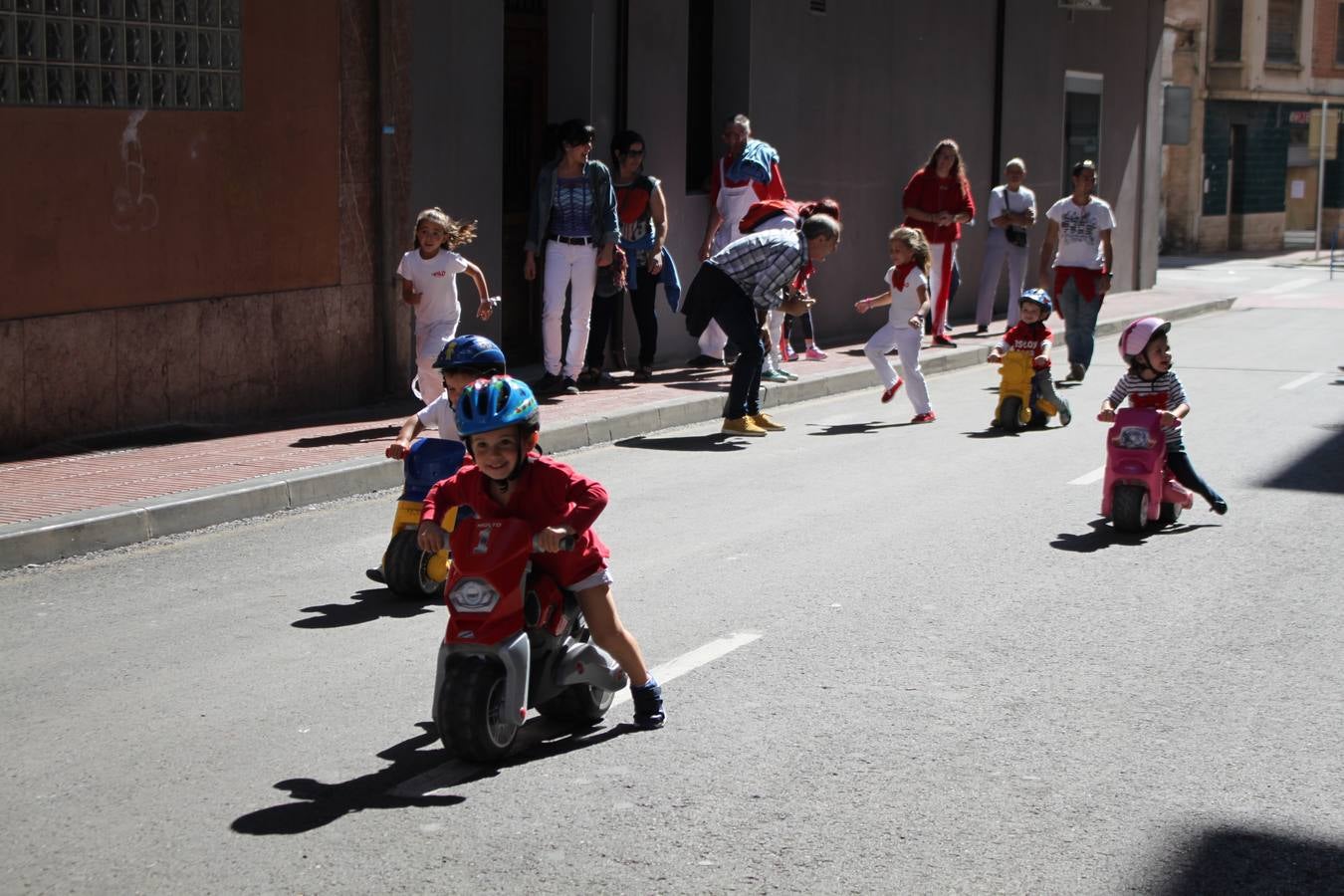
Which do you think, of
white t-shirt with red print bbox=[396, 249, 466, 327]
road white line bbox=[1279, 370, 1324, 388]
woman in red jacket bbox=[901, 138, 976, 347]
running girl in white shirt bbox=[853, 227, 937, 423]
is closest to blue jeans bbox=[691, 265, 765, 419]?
running girl in white shirt bbox=[853, 227, 937, 423]

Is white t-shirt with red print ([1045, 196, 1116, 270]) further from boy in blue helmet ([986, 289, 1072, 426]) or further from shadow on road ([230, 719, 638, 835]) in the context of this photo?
shadow on road ([230, 719, 638, 835])

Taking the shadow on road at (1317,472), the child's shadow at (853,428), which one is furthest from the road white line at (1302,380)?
the child's shadow at (853,428)

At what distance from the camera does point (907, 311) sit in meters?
13.4

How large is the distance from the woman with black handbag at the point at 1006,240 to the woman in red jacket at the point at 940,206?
59.1 inches

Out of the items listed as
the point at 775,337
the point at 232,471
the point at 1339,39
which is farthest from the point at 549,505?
the point at 1339,39

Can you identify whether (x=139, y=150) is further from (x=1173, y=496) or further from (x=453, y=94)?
(x=1173, y=496)

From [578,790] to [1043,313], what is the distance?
8573 millimetres

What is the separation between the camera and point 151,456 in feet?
35.2

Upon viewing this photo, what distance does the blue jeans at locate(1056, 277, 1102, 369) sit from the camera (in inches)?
624

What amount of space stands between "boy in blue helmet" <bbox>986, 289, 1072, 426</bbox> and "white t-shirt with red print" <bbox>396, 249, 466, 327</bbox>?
4045mm

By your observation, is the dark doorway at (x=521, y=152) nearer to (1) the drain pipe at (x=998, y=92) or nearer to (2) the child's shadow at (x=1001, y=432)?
(2) the child's shadow at (x=1001, y=432)

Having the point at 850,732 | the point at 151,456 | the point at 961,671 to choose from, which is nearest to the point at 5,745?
the point at 850,732

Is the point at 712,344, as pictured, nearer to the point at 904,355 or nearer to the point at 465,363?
the point at 904,355

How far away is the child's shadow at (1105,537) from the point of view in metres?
8.70
